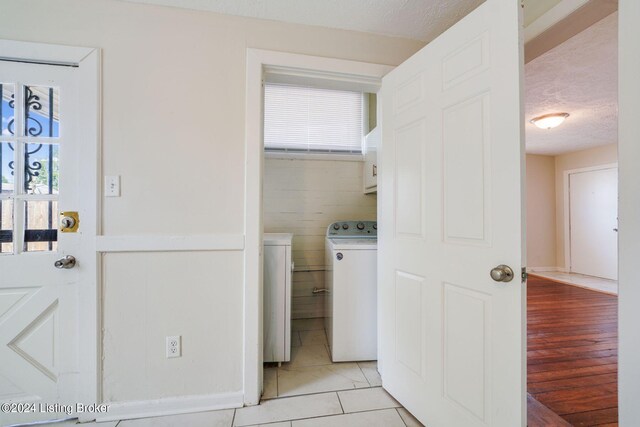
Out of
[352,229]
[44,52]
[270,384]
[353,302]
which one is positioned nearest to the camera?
[44,52]

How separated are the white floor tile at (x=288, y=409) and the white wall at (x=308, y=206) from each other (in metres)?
1.16

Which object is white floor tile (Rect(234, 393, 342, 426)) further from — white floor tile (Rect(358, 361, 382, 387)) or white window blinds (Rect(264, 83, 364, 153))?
white window blinds (Rect(264, 83, 364, 153))

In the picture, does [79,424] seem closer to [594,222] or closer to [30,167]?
[30,167]

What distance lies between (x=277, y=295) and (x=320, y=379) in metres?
0.64

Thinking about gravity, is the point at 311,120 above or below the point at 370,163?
Result: above

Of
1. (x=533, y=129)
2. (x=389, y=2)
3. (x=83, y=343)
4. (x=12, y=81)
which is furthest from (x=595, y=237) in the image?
(x=12, y=81)

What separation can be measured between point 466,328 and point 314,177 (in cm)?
194

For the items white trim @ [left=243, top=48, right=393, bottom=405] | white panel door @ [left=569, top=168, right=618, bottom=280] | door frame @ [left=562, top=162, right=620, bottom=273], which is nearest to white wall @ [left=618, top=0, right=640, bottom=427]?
white trim @ [left=243, top=48, right=393, bottom=405]

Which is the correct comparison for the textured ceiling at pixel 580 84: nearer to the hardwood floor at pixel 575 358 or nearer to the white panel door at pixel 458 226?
the white panel door at pixel 458 226

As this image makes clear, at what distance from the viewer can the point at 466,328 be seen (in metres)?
1.09

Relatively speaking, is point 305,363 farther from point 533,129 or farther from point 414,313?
point 533,129

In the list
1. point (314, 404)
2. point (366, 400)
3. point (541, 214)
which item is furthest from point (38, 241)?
point (541, 214)

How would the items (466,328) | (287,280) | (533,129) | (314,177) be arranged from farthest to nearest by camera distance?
(533,129) → (314,177) → (287,280) → (466,328)

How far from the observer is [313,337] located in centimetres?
227
